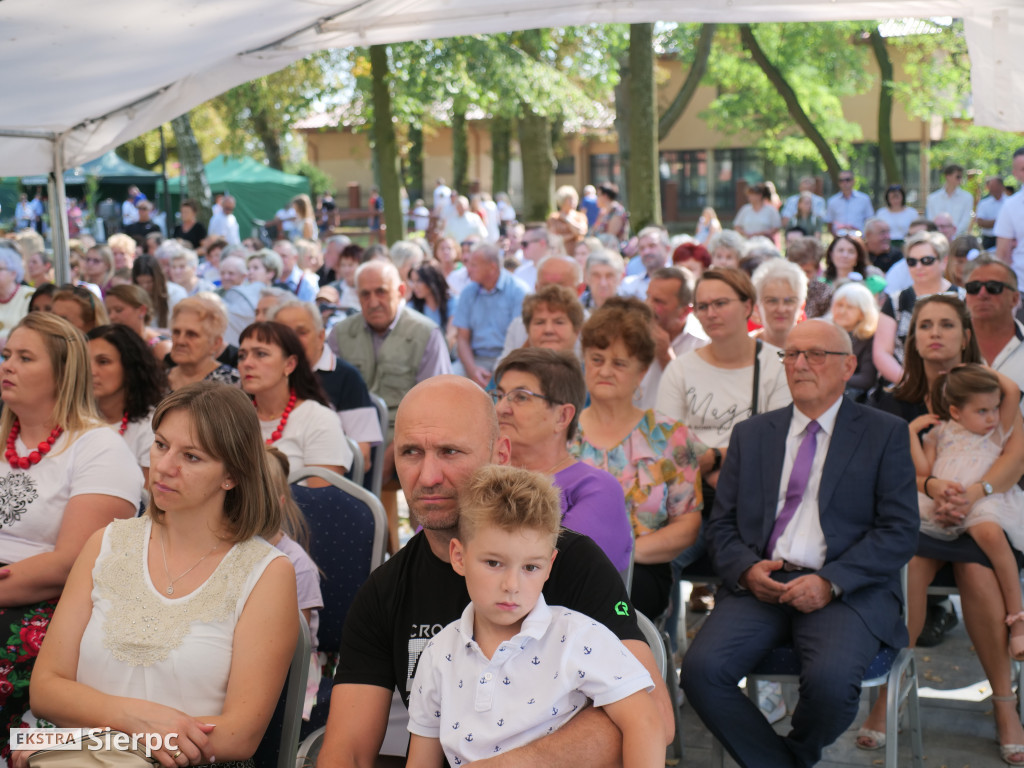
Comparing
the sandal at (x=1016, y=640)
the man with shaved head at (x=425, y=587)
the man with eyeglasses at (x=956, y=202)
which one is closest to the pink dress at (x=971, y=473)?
the sandal at (x=1016, y=640)

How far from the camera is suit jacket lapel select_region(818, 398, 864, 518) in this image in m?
3.67

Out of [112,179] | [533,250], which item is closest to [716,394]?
[533,250]

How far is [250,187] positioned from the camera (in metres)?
29.5

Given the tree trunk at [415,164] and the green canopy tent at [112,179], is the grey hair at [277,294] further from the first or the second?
the green canopy tent at [112,179]

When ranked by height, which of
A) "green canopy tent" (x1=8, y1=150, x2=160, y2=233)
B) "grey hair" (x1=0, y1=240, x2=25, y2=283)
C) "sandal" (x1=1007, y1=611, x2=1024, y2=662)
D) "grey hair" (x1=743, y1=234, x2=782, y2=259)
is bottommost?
"sandal" (x1=1007, y1=611, x2=1024, y2=662)

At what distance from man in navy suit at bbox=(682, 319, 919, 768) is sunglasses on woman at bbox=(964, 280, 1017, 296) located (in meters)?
1.39

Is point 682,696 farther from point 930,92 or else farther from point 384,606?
point 930,92

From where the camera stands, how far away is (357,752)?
237 cm

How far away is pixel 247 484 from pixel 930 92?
30.4 metres

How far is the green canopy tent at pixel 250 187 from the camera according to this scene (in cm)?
2911

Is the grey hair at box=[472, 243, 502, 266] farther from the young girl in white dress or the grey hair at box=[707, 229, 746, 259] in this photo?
the young girl in white dress

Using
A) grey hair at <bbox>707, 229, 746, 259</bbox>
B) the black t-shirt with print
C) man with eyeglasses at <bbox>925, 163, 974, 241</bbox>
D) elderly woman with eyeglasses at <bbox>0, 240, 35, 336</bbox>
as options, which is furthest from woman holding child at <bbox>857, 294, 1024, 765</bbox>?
man with eyeglasses at <bbox>925, 163, 974, 241</bbox>

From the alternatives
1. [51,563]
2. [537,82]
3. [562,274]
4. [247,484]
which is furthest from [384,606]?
[537,82]

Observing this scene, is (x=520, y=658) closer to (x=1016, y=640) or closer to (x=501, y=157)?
(x=1016, y=640)
